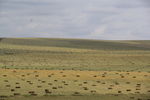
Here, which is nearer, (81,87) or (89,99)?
(89,99)

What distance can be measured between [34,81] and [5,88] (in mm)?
5176

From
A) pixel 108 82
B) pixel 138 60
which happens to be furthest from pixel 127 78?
pixel 138 60

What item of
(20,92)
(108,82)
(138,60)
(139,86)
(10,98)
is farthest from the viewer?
(138,60)

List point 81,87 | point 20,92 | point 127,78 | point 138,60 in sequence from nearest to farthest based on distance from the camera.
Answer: point 20,92 < point 81,87 < point 127,78 < point 138,60

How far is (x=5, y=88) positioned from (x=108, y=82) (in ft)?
34.1

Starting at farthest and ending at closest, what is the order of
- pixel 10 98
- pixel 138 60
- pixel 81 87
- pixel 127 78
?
pixel 138 60 → pixel 127 78 → pixel 81 87 → pixel 10 98

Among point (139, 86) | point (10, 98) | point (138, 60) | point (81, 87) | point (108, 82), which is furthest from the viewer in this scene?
point (138, 60)

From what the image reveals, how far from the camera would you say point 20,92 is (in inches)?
1005

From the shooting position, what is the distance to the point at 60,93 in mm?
25703

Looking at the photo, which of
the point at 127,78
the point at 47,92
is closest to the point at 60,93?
the point at 47,92

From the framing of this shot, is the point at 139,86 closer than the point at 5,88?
No

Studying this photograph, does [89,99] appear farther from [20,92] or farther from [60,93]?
[20,92]

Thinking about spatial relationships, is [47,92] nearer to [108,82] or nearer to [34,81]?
[34,81]

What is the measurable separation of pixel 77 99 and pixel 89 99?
2.58 ft
